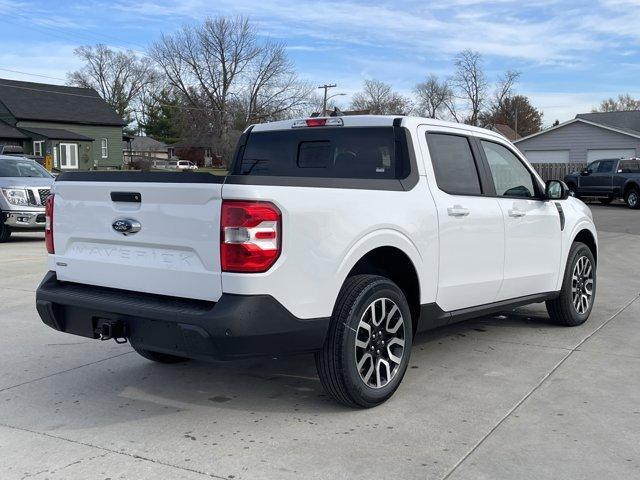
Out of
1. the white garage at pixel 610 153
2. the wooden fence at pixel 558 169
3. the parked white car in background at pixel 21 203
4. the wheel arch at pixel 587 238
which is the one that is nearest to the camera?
the wheel arch at pixel 587 238

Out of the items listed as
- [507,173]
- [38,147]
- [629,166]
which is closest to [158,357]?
[507,173]

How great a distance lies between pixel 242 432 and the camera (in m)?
4.07

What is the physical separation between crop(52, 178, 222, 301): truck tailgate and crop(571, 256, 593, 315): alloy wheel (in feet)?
13.6

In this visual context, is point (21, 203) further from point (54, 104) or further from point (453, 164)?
point (54, 104)

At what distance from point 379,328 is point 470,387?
0.94 m

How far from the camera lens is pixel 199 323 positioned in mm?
3699

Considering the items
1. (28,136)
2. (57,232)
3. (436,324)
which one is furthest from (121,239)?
(28,136)

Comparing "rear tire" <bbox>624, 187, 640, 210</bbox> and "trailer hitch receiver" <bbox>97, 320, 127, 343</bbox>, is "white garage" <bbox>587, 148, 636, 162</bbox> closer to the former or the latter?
"rear tire" <bbox>624, 187, 640, 210</bbox>

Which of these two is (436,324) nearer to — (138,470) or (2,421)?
(138,470)

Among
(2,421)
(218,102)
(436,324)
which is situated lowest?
(2,421)

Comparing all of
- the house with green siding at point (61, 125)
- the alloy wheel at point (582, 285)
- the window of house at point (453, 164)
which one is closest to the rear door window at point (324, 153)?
the window of house at point (453, 164)

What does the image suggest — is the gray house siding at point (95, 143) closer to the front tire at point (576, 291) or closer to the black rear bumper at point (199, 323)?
the front tire at point (576, 291)

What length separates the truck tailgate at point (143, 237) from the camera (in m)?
3.77

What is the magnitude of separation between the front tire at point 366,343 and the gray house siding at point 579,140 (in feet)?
123
